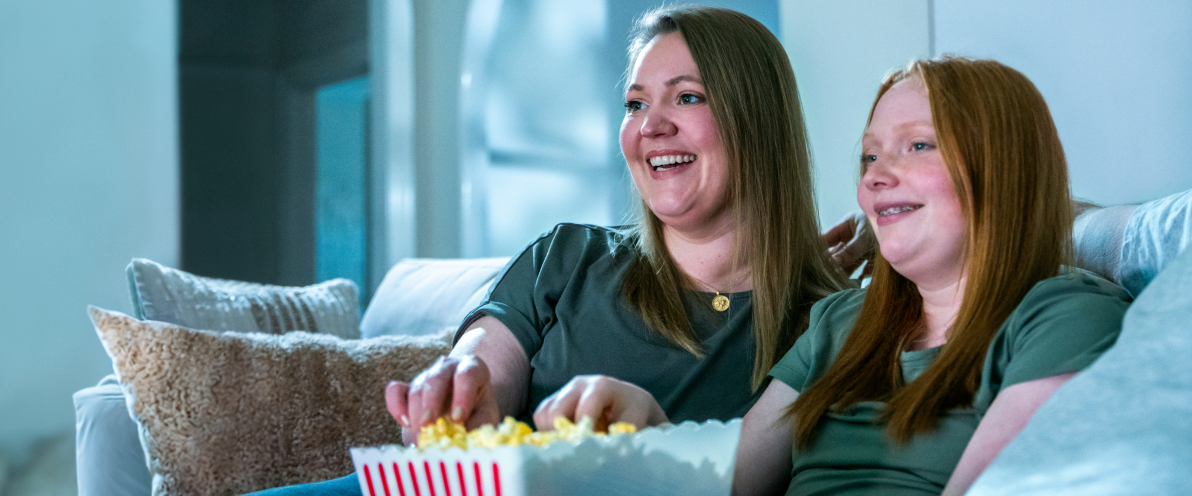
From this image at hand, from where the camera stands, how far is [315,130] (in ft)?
10.9

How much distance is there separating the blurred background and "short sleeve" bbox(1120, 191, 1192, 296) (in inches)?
24.9

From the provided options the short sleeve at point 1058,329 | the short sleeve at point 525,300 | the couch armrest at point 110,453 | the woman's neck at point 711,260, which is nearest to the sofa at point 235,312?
the couch armrest at point 110,453

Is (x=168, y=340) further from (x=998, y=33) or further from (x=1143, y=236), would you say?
(x=998, y=33)

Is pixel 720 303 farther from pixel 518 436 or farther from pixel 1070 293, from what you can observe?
pixel 518 436

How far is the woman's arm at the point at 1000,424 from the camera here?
70 cm

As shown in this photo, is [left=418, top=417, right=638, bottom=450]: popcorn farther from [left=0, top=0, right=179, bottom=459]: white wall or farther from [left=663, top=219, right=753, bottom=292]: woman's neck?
[left=0, top=0, right=179, bottom=459]: white wall

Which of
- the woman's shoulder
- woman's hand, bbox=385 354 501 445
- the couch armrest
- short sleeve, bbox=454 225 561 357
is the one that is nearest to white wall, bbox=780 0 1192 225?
the woman's shoulder

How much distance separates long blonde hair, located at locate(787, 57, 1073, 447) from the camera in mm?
816

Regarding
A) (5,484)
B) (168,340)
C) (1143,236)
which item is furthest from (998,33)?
(5,484)

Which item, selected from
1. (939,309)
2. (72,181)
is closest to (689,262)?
(939,309)

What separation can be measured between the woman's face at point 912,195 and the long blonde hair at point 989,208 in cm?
2

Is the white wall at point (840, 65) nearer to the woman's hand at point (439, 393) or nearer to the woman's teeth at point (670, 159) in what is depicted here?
the woman's teeth at point (670, 159)

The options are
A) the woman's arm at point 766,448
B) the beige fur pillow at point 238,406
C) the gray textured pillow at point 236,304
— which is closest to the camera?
the woman's arm at point 766,448

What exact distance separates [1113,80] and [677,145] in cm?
78
